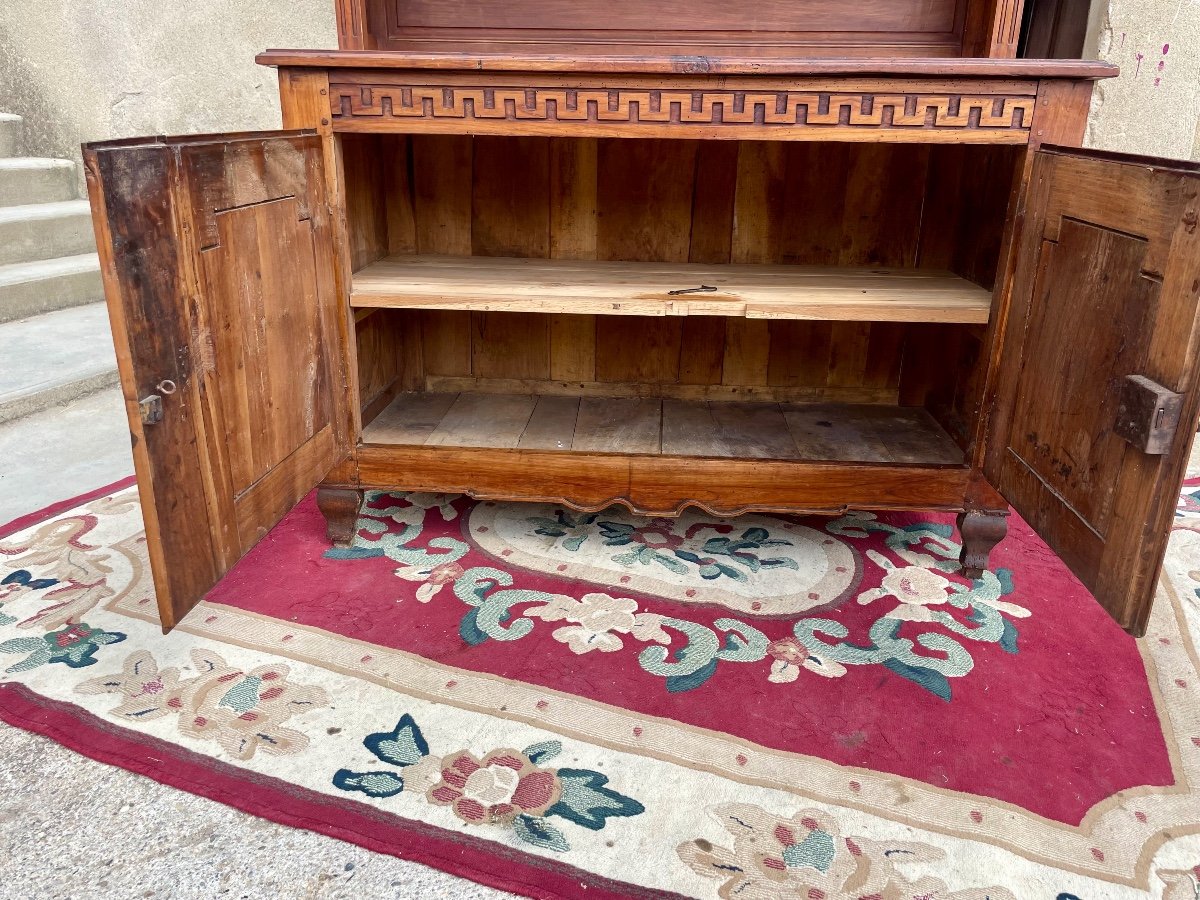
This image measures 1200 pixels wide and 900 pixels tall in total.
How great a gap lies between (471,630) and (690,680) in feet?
1.30

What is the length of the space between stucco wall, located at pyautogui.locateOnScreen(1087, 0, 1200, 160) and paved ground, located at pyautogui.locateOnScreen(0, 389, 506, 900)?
9.05ft

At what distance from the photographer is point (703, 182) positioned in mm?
2029

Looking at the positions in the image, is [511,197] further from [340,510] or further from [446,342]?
[340,510]

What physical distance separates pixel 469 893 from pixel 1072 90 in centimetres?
154

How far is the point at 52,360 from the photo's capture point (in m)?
2.71

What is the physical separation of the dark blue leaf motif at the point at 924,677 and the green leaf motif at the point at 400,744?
772mm

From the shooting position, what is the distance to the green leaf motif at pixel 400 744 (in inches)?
47.8

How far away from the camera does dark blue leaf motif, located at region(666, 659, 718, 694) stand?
1375mm

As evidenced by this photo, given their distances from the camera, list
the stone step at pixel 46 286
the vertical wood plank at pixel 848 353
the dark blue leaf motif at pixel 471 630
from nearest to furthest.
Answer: the dark blue leaf motif at pixel 471 630 → the vertical wood plank at pixel 848 353 → the stone step at pixel 46 286

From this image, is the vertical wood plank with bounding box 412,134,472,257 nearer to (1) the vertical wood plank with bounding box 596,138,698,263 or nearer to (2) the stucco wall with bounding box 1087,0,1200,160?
(1) the vertical wood plank with bounding box 596,138,698,263

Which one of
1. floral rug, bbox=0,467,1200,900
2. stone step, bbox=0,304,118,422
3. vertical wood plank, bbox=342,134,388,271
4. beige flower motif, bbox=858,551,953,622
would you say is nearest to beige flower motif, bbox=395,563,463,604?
floral rug, bbox=0,467,1200,900

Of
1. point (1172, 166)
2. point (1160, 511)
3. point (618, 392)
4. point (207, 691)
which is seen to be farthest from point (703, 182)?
point (207, 691)

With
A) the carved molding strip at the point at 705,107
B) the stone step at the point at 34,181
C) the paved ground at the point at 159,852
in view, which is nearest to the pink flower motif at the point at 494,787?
the paved ground at the point at 159,852

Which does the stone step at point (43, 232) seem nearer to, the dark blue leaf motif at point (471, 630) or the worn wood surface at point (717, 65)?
the worn wood surface at point (717, 65)
